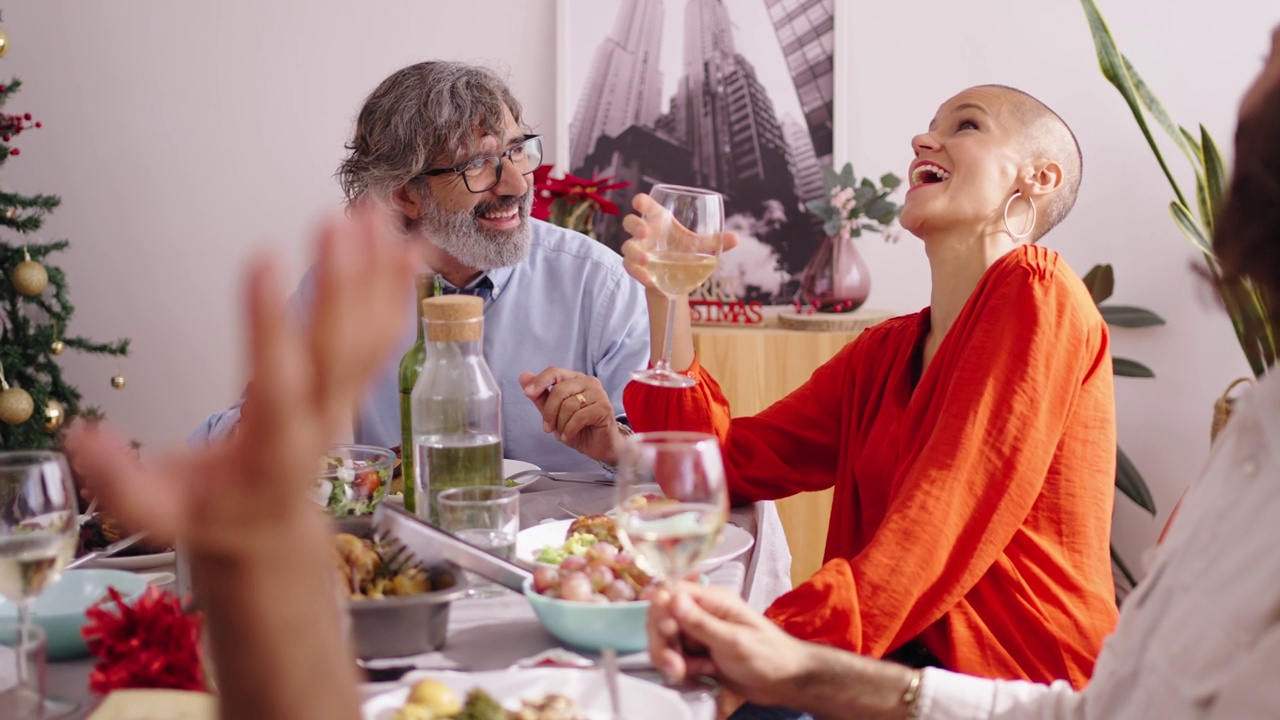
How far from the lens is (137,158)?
382cm

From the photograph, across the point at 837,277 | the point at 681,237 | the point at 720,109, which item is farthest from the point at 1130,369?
the point at 681,237

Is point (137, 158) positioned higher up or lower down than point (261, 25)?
lower down

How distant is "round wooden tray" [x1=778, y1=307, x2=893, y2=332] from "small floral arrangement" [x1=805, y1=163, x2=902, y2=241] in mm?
215

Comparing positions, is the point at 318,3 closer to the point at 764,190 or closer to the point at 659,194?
the point at 764,190

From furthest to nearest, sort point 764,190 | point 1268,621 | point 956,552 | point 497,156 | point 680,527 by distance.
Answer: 1. point 764,190
2. point 497,156
3. point 956,552
4. point 680,527
5. point 1268,621

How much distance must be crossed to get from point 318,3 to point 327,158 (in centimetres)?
50

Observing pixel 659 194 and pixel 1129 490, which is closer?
pixel 659 194

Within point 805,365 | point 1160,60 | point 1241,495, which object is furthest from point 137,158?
point 1241,495

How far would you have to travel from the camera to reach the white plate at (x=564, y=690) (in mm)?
874

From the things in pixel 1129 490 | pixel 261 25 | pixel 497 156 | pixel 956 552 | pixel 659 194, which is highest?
pixel 261 25

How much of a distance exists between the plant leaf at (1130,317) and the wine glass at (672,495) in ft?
8.39

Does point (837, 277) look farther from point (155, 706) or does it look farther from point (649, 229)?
point (155, 706)

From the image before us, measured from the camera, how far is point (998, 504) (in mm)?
1354

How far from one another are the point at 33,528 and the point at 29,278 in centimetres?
266
